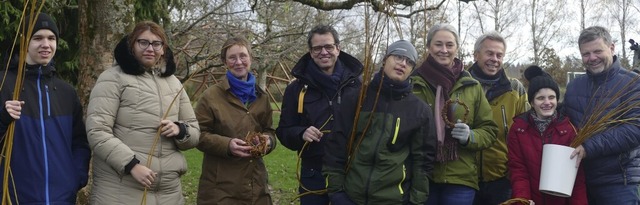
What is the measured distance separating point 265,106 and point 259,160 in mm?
318

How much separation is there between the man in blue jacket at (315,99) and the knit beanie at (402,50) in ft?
1.39

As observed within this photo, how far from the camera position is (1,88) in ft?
9.16

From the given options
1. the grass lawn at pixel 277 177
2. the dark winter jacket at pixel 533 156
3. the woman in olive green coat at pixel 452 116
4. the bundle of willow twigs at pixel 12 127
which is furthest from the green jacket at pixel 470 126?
the grass lawn at pixel 277 177

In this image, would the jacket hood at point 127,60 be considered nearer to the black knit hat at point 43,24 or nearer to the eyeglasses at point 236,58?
the black knit hat at point 43,24

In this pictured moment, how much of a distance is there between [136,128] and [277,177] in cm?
592

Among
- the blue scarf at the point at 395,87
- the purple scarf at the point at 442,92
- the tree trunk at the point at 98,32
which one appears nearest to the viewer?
the blue scarf at the point at 395,87

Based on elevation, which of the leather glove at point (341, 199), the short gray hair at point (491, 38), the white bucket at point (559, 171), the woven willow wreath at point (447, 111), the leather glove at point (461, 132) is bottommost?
the leather glove at point (341, 199)

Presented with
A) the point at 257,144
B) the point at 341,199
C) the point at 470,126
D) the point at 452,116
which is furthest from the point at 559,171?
the point at 257,144

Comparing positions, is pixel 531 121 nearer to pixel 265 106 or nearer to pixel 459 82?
pixel 459 82

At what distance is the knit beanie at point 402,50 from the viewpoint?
120 inches

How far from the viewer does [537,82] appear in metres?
3.42

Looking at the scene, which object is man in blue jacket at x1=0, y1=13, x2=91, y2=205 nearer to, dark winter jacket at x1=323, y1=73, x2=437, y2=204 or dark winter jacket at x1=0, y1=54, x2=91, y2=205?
dark winter jacket at x1=0, y1=54, x2=91, y2=205

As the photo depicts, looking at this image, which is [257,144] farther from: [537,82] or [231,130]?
[537,82]

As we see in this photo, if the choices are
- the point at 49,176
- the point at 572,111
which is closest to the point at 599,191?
the point at 572,111
